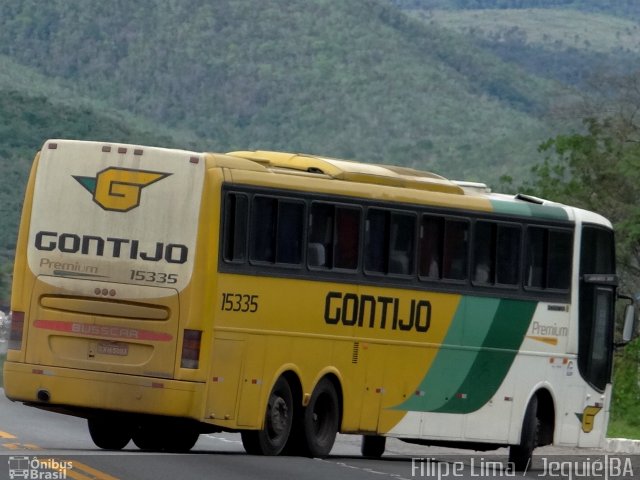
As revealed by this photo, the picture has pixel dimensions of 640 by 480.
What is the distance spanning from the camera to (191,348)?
61.3ft

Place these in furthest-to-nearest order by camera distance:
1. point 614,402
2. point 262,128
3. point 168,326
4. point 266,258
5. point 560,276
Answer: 1. point 262,128
2. point 614,402
3. point 560,276
4. point 266,258
5. point 168,326

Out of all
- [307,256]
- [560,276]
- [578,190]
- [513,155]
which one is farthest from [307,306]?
[513,155]

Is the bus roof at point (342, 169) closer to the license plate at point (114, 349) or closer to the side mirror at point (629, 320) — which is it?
the license plate at point (114, 349)

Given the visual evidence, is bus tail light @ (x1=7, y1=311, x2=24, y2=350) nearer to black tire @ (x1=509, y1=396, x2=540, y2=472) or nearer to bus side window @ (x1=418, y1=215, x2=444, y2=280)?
bus side window @ (x1=418, y1=215, x2=444, y2=280)

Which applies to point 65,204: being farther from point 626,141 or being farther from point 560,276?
point 626,141

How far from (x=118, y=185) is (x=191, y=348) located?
1826 millimetres

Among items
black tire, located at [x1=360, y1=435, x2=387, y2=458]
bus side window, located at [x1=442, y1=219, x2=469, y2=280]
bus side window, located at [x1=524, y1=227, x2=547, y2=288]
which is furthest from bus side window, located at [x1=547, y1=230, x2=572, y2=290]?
black tire, located at [x1=360, y1=435, x2=387, y2=458]

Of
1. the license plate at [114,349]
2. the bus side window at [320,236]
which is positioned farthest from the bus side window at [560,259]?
the license plate at [114,349]

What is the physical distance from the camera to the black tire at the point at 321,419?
2061cm

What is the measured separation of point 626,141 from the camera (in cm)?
5741

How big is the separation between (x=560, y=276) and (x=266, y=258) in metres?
5.40

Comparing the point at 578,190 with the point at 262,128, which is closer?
the point at 578,190

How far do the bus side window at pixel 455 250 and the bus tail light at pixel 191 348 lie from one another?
4453 millimetres

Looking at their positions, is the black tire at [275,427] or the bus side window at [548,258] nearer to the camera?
the black tire at [275,427]
